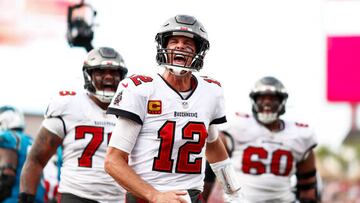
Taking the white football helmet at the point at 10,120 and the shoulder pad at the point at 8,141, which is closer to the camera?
the shoulder pad at the point at 8,141

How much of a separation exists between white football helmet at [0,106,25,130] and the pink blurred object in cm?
2572

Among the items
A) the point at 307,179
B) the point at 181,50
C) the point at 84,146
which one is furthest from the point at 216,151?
the point at 307,179

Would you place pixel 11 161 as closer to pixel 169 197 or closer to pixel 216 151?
pixel 216 151

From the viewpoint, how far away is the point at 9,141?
8.86 meters

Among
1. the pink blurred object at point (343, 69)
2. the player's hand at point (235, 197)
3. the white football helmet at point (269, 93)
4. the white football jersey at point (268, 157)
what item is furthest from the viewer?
the pink blurred object at point (343, 69)

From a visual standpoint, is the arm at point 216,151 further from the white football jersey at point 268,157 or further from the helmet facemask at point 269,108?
the helmet facemask at point 269,108

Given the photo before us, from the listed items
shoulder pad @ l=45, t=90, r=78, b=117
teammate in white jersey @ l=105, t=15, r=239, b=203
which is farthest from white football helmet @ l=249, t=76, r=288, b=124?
teammate in white jersey @ l=105, t=15, r=239, b=203

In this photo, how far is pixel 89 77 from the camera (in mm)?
7570

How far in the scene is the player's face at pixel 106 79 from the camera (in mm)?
7410

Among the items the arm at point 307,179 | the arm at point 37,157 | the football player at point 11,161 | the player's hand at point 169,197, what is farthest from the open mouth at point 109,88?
the player's hand at point 169,197

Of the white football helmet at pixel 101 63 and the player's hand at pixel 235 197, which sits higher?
the white football helmet at pixel 101 63

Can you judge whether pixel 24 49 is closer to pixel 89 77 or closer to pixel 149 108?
pixel 89 77

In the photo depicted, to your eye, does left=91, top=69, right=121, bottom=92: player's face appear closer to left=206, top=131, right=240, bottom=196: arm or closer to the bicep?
the bicep

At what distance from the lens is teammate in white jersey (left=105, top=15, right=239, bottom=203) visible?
5320 mm
